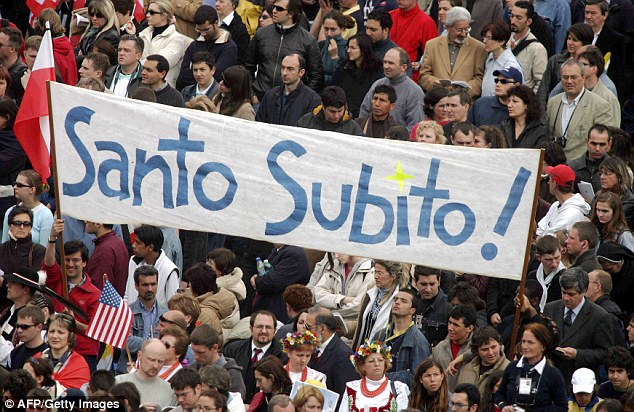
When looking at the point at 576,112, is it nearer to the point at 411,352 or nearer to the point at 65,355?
the point at 411,352

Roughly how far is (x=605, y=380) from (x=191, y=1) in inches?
342

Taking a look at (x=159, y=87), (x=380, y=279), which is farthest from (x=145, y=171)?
(x=159, y=87)

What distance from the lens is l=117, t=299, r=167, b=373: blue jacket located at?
1417 cm

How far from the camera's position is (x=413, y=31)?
64.9ft

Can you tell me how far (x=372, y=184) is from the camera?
12914 mm

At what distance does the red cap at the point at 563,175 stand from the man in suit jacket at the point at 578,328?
5.84ft

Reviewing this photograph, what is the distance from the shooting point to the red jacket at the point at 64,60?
19266 mm

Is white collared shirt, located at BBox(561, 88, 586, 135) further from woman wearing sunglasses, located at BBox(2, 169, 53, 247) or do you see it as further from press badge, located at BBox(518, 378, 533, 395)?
woman wearing sunglasses, located at BBox(2, 169, 53, 247)

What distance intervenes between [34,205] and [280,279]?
2.65 metres

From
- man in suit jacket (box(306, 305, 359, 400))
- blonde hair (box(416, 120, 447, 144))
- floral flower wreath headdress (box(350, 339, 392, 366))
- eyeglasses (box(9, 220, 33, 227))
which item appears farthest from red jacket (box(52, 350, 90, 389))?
blonde hair (box(416, 120, 447, 144))

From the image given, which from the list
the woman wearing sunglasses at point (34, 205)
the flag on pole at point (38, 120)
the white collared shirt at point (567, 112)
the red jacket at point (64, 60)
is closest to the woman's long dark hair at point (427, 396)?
the flag on pole at point (38, 120)

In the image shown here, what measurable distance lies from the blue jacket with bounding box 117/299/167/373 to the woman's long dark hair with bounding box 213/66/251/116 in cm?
338

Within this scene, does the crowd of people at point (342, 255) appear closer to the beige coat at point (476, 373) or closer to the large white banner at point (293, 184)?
the beige coat at point (476, 373)

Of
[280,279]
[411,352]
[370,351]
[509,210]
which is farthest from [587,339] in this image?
[280,279]
